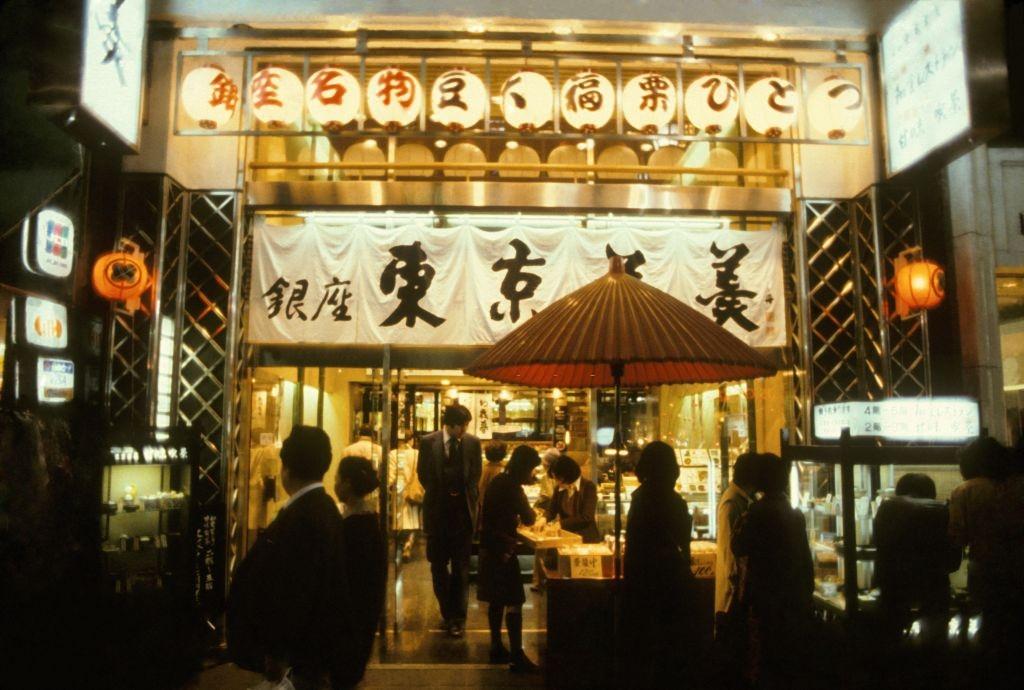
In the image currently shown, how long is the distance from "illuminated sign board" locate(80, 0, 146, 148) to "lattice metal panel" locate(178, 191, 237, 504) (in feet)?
4.67

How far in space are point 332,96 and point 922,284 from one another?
23.7 feet

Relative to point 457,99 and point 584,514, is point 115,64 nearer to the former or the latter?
point 457,99

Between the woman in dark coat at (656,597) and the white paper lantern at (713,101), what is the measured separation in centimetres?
531

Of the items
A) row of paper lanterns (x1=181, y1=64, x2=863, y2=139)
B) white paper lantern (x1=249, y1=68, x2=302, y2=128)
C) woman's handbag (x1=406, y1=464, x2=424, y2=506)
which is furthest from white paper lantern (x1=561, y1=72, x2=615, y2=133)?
woman's handbag (x1=406, y1=464, x2=424, y2=506)

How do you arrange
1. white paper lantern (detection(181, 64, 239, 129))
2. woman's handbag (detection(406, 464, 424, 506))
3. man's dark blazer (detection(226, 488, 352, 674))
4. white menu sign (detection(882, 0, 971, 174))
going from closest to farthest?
1. man's dark blazer (detection(226, 488, 352, 674))
2. white menu sign (detection(882, 0, 971, 174))
3. white paper lantern (detection(181, 64, 239, 129))
4. woman's handbag (detection(406, 464, 424, 506))

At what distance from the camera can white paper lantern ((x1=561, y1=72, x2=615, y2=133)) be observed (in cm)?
867

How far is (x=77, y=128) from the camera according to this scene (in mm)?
7344

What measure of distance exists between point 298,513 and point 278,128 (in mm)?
6702

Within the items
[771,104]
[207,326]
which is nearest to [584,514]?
[207,326]

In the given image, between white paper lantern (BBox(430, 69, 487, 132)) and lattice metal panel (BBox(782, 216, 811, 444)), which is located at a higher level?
white paper lantern (BBox(430, 69, 487, 132))

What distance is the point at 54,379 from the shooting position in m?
7.62

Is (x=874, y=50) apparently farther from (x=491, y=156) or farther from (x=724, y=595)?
(x=724, y=595)

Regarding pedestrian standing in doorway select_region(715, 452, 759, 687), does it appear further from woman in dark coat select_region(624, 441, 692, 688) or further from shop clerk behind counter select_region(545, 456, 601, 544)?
shop clerk behind counter select_region(545, 456, 601, 544)

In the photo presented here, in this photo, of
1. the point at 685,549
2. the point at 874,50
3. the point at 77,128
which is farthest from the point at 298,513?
the point at 874,50
